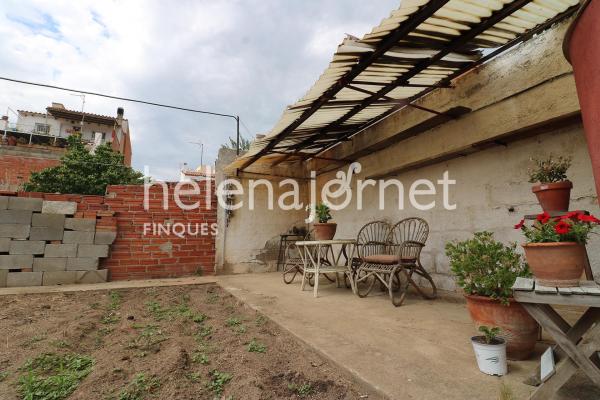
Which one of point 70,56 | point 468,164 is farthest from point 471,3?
point 70,56

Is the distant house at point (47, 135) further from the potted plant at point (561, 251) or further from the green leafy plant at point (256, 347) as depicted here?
the potted plant at point (561, 251)

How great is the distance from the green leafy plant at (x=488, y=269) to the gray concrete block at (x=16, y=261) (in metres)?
5.54

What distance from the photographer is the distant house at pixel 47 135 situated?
1619 centimetres

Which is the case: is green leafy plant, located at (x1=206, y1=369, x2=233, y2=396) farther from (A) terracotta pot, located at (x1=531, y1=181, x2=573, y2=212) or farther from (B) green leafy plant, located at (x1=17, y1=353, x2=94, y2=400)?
(A) terracotta pot, located at (x1=531, y1=181, x2=573, y2=212)

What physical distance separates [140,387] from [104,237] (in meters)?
4.09

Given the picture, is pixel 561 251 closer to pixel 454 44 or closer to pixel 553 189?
pixel 553 189

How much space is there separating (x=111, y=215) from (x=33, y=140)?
2217 centimetres

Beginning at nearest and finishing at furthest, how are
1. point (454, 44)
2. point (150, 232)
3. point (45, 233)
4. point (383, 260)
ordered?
point (454, 44) < point (383, 260) < point (45, 233) < point (150, 232)

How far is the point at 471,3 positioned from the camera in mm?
2055

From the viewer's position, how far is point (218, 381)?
1.48 m

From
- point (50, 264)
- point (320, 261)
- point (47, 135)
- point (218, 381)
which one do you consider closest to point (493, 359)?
point (218, 381)

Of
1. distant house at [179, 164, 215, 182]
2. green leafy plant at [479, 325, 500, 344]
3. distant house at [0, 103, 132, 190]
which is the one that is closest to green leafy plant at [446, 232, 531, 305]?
green leafy plant at [479, 325, 500, 344]

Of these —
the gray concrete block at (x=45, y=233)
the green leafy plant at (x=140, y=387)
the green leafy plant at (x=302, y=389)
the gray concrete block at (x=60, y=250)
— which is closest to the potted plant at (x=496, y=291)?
the green leafy plant at (x=302, y=389)

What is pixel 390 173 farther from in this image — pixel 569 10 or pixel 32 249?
pixel 32 249
